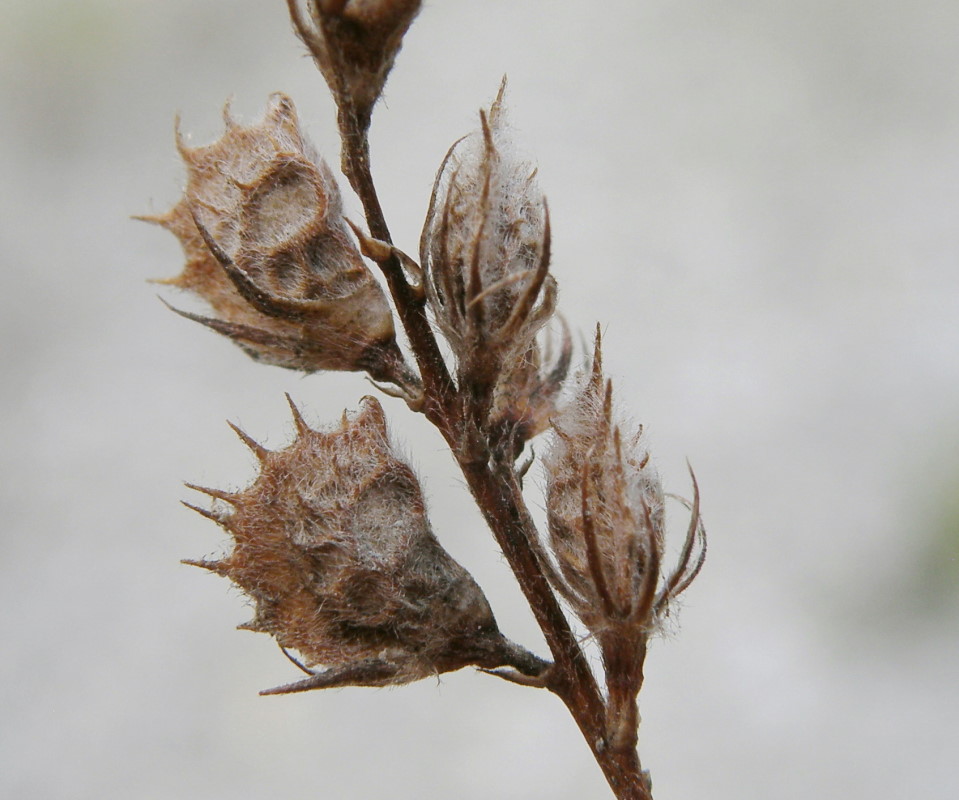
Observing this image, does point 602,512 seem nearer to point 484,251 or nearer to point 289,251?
point 484,251

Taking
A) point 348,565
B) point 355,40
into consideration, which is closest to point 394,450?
point 348,565

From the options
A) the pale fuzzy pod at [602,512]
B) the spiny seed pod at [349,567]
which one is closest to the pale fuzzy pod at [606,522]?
the pale fuzzy pod at [602,512]

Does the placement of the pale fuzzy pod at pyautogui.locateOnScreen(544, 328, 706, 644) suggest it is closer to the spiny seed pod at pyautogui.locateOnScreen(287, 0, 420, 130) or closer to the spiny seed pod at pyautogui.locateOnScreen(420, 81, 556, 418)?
the spiny seed pod at pyautogui.locateOnScreen(420, 81, 556, 418)

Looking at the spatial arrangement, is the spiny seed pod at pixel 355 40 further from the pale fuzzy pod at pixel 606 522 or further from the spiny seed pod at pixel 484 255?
the pale fuzzy pod at pixel 606 522

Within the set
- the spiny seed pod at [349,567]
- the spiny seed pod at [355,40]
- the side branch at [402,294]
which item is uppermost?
the spiny seed pod at [355,40]

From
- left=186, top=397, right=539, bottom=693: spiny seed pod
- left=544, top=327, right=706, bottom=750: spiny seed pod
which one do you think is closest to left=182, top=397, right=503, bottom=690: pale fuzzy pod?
→ left=186, top=397, right=539, bottom=693: spiny seed pod

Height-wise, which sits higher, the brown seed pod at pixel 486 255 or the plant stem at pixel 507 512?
the brown seed pod at pixel 486 255
